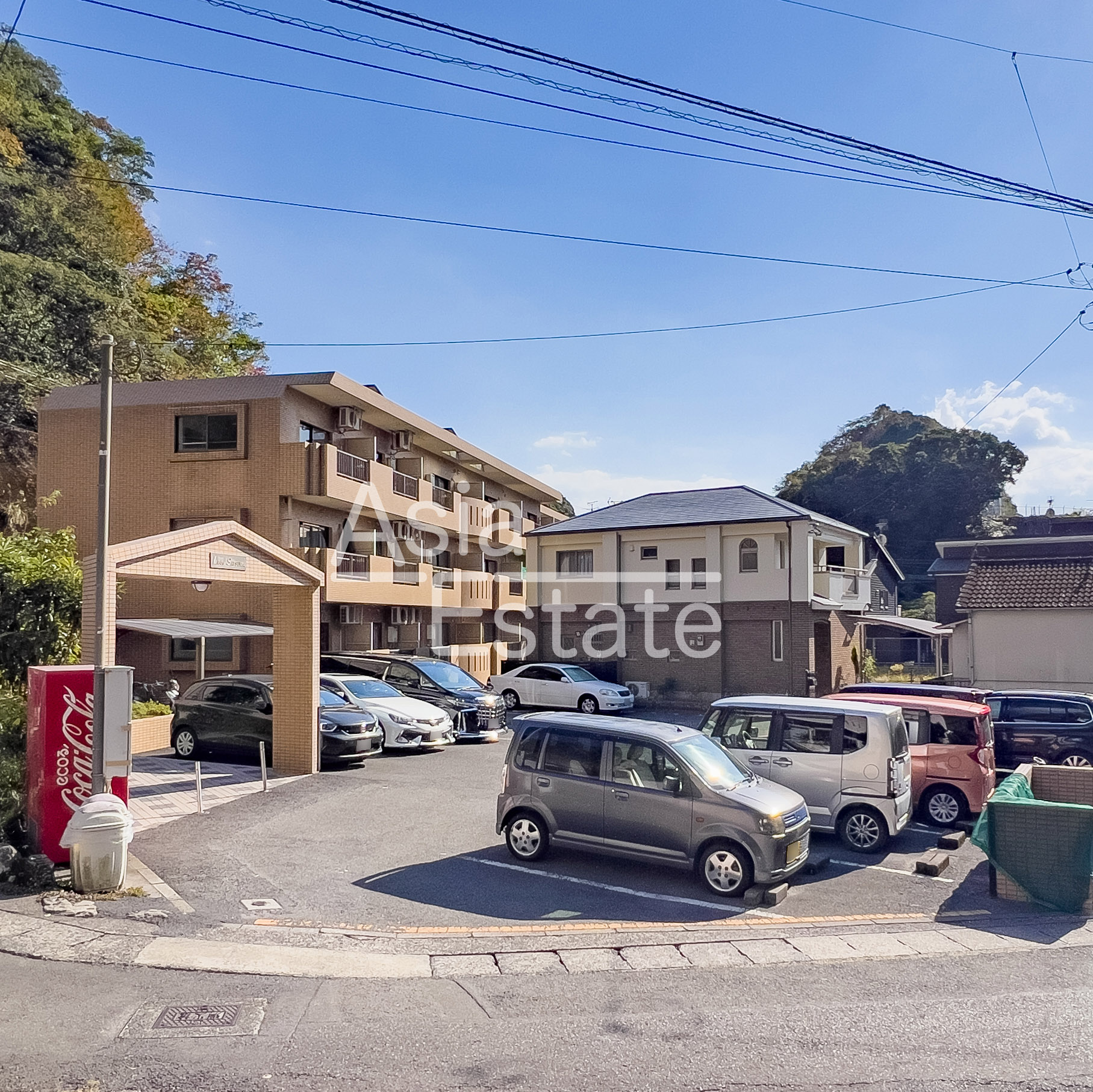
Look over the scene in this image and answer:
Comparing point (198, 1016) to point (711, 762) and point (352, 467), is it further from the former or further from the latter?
point (352, 467)

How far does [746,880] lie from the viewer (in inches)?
367

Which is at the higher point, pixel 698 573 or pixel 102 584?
pixel 698 573

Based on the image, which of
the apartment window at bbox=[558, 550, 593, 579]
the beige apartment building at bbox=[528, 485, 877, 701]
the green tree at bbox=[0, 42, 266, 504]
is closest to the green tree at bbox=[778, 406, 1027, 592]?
the beige apartment building at bbox=[528, 485, 877, 701]

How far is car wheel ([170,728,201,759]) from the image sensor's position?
17.1 meters

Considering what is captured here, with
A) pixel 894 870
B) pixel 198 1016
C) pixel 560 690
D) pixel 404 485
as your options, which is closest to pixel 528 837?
pixel 894 870

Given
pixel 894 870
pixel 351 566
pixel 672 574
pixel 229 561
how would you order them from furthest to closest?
pixel 672 574 < pixel 351 566 < pixel 229 561 < pixel 894 870

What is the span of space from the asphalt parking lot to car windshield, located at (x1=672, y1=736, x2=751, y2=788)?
1119 mm

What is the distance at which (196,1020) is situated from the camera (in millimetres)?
6152

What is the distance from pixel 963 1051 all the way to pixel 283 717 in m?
12.4

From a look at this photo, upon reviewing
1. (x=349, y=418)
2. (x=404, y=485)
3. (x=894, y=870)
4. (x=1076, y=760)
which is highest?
(x=349, y=418)

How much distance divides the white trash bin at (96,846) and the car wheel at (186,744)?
8.34m

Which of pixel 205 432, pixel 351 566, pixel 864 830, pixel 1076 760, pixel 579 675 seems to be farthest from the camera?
pixel 579 675

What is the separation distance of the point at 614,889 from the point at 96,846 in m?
5.13

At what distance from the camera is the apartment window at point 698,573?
1154 inches
